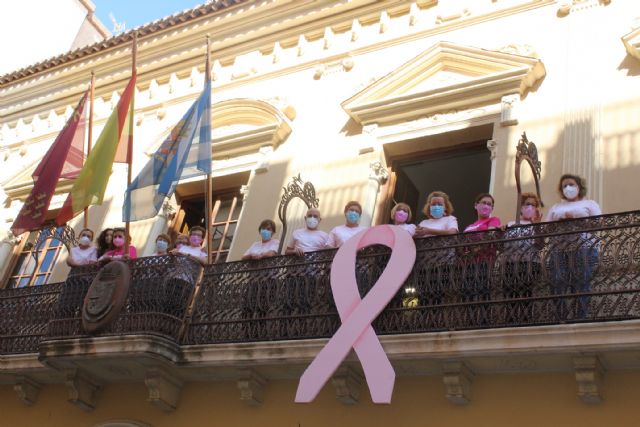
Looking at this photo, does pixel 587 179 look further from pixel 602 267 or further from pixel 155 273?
pixel 155 273

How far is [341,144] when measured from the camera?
30.7ft

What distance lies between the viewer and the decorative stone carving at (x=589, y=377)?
5.68m

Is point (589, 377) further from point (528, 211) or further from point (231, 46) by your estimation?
point (231, 46)

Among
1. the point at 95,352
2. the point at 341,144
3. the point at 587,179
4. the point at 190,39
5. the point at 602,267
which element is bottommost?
the point at 95,352

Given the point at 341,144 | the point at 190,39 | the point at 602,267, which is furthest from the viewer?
the point at 190,39

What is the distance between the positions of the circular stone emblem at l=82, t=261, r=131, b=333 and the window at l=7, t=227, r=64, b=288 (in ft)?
11.3

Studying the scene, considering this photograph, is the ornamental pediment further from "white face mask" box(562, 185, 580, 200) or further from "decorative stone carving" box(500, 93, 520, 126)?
"white face mask" box(562, 185, 580, 200)

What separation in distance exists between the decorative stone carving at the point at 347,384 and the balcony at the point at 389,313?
0.36 feet

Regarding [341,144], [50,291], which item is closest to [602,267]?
[341,144]

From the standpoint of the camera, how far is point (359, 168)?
29.5 ft

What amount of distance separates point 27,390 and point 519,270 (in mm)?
5753

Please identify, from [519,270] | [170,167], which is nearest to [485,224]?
[519,270]

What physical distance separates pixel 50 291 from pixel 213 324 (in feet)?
8.34

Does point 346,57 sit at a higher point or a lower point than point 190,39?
lower
